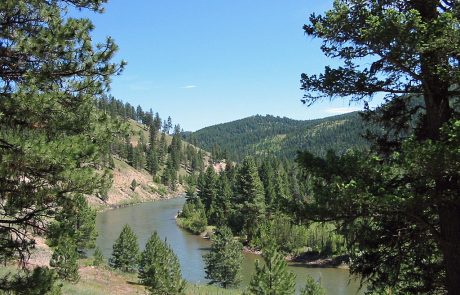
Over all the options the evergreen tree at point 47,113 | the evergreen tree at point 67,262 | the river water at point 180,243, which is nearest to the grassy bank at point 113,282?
the evergreen tree at point 67,262

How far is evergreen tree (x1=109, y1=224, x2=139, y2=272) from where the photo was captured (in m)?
43.4

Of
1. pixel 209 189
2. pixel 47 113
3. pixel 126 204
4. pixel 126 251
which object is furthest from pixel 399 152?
pixel 126 204

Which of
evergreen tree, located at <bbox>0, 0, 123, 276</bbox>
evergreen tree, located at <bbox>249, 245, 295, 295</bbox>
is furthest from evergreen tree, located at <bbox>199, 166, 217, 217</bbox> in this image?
evergreen tree, located at <bbox>0, 0, 123, 276</bbox>

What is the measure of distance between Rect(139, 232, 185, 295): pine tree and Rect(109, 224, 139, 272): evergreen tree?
8.14 meters

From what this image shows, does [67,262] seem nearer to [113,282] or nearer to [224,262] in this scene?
[113,282]

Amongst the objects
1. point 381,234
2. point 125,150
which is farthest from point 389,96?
point 125,150

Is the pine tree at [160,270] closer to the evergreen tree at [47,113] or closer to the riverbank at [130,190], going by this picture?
the evergreen tree at [47,113]

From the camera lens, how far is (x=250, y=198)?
70688 mm

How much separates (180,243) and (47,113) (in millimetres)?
61282

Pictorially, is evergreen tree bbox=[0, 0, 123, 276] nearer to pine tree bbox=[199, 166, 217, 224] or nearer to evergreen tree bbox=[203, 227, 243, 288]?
evergreen tree bbox=[203, 227, 243, 288]

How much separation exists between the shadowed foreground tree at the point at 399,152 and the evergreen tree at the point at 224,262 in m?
34.0

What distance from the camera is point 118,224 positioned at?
83.7 meters

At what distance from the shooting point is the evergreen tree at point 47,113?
7770mm

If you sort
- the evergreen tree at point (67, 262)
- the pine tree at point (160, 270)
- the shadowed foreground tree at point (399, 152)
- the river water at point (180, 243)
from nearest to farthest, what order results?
1. the shadowed foreground tree at point (399, 152)
2. the evergreen tree at point (67, 262)
3. the pine tree at point (160, 270)
4. the river water at point (180, 243)
